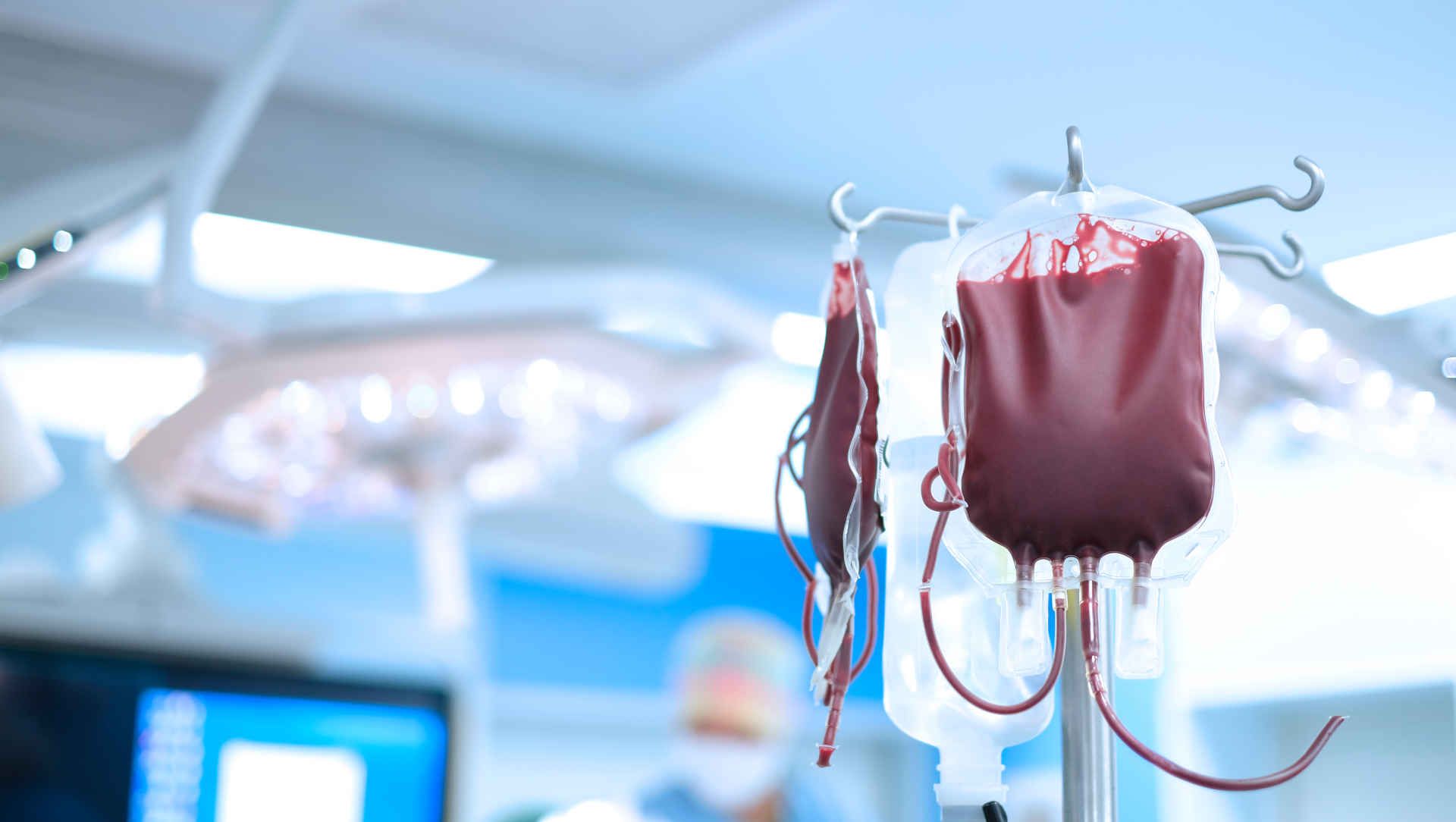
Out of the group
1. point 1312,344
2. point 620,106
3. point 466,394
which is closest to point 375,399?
point 466,394

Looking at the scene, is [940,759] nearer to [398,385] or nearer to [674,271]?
[674,271]

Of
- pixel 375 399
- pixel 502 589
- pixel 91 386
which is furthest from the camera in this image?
pixel 502 589

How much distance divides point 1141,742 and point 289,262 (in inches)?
124

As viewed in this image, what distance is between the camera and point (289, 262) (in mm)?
3457

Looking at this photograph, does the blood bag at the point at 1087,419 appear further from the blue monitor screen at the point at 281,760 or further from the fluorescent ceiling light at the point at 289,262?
the fluorescent ceiling light at the point at 289,262

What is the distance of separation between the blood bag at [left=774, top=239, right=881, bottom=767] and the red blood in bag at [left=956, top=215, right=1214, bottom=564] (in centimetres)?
8

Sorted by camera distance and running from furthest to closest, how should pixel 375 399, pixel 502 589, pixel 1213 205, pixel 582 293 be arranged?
pixel 502 589, pixel 375 399, pixel 582 293, pixel 1213 205

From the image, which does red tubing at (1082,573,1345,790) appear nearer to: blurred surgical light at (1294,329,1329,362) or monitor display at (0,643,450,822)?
blurred surgical light at (1294,329,1329,362)

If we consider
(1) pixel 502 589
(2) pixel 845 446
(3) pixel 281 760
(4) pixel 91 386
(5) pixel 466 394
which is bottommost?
(3) pixel 281 760

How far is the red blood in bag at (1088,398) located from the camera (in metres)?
0.63

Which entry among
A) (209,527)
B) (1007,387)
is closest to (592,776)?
(209,527)

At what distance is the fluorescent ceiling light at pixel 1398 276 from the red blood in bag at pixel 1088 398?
0.41 m

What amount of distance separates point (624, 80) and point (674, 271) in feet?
2.29

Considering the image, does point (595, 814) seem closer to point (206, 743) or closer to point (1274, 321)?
point (206, 743)
